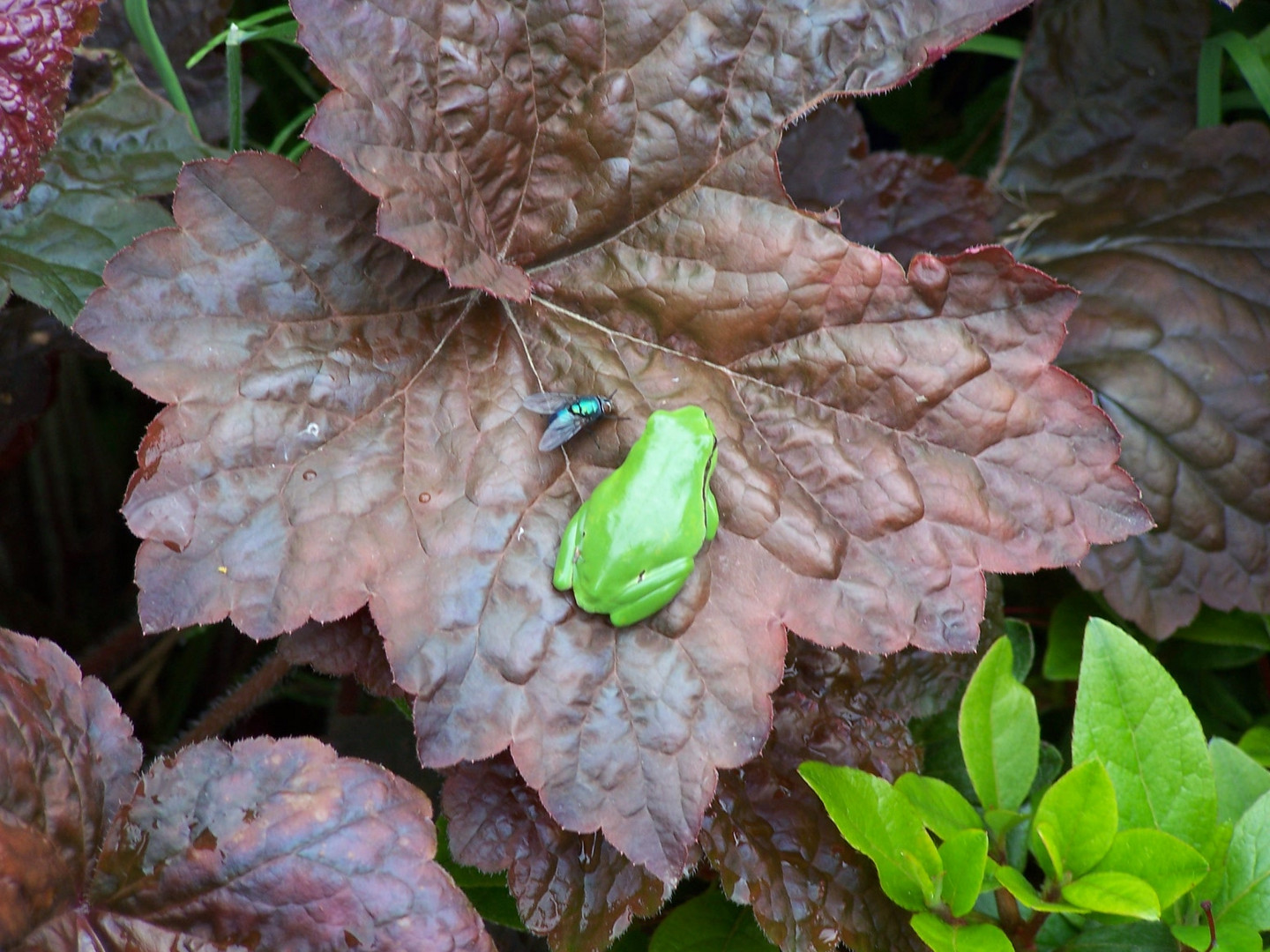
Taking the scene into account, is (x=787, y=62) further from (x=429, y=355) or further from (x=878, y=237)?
(x=429, y=355)

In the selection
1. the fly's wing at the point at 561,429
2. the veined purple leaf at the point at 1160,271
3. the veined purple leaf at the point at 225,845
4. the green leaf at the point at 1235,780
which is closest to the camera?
the veined purple leaf at the point at 225,845

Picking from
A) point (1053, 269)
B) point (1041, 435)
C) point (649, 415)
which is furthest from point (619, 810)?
point (1053, 269)

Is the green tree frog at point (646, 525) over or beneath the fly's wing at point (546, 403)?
beneath

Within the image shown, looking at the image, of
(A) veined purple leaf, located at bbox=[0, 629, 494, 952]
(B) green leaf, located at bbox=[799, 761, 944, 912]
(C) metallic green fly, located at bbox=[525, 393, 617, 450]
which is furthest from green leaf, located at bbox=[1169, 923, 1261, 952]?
(C) metallic green fly, located at bbox=[525, 393, 617, 450]

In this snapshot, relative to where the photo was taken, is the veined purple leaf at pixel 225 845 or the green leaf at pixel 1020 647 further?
the green leaf at pixel 1020 647

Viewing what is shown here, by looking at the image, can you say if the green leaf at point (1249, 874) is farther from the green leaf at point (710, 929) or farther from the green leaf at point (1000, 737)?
the green leaf at point (710, 929)

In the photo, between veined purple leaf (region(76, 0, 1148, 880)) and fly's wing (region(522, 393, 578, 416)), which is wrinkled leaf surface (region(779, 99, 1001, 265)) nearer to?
veined purple leaf (region(76, 0, 1148, 880))

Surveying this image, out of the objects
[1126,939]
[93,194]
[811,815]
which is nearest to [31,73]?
[93,194]

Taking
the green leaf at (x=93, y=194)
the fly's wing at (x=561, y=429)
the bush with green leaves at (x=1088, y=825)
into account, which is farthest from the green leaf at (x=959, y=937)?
the green leaf at (x=93, y=194)
